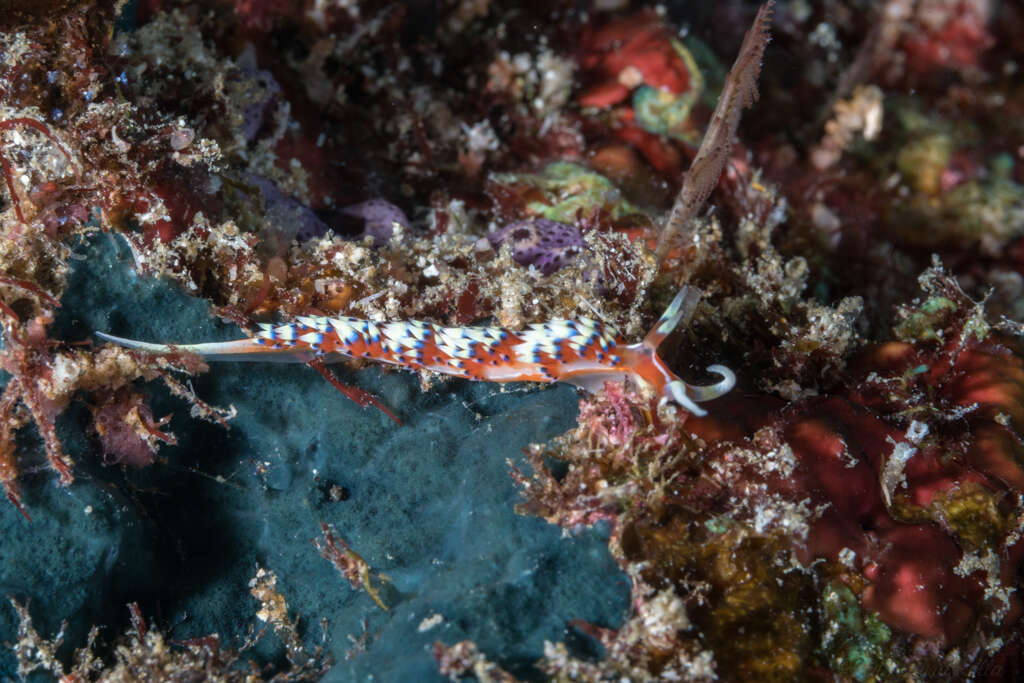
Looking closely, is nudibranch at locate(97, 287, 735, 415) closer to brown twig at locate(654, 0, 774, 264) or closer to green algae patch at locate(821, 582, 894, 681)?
brown twig at locate(654, 0, 774, 264)

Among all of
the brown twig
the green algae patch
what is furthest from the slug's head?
the green algae patch

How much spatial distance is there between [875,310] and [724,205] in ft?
5.20

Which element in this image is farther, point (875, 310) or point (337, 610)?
point (875, 310)

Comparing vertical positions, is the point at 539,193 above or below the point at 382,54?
below

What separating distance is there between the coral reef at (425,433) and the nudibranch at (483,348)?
13 cm

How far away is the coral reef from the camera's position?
281 cm

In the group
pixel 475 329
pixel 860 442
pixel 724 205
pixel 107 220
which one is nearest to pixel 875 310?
pixel 724 205

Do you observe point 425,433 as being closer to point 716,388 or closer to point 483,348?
point 483,348

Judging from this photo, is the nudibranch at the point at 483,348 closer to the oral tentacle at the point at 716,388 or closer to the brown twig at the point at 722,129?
the oral tentacle at the point at 716,388

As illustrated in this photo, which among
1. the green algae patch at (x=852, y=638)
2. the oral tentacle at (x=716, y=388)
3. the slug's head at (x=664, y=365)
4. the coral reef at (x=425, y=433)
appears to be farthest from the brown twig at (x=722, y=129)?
the green algae patch at (x=852, y=638)

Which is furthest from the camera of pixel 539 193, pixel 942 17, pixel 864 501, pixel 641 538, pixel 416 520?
pixel 942 17

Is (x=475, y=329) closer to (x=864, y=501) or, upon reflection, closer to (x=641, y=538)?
(x=641, y=538)

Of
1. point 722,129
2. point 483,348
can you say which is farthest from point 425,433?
point 722,129

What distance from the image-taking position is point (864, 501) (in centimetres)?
306
